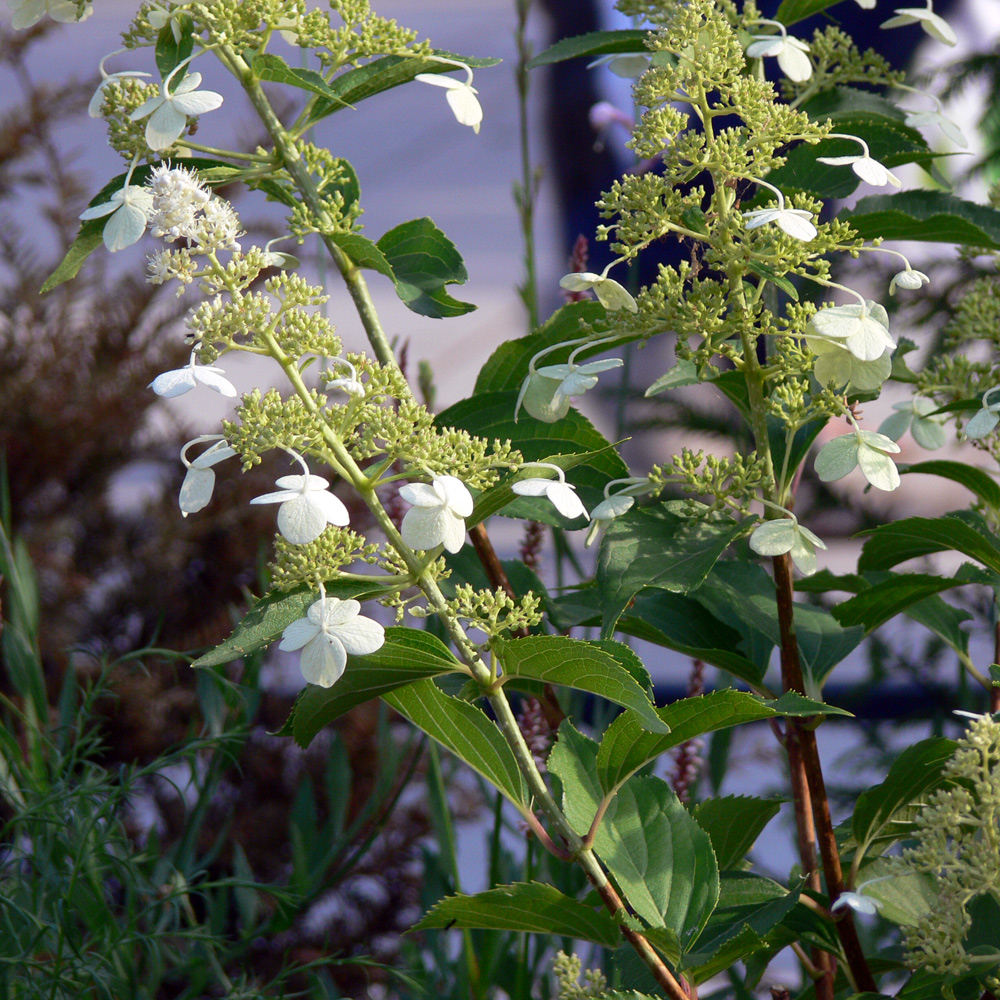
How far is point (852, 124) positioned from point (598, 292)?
0.21 meters

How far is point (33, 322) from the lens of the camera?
4.55 feet

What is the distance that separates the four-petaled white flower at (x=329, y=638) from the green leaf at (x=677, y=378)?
165mm

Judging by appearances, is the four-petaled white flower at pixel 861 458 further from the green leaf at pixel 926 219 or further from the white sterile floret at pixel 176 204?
the white sterile floret at pixel 176 204

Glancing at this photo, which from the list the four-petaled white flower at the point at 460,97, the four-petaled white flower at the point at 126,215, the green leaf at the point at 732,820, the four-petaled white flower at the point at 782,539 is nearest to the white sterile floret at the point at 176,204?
the four-petaled white flower at the point at 126,215

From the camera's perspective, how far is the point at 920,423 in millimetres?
538

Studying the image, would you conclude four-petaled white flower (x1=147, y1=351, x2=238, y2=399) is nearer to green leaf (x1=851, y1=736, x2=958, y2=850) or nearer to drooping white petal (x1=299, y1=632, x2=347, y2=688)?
drooping white petal (x1=299, y1=632, x2=347, y2=688)

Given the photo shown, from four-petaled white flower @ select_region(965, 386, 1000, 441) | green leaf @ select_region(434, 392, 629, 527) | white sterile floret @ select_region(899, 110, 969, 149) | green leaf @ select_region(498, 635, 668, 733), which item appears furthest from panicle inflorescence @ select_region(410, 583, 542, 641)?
white sterile floret @ select_region(899, 110, 969, 149)

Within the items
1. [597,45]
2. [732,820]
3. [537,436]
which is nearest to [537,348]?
[537,436]

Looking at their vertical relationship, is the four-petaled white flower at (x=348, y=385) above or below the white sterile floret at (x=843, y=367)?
above

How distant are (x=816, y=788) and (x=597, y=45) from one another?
379 millimetres

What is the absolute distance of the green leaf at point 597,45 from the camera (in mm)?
513

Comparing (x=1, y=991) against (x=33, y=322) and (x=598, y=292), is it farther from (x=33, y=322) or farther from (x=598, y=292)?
(x=33, y=322)

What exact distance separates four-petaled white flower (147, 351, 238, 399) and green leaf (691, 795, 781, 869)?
30cm

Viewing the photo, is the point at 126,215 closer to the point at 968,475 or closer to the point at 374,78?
the point at 374,78
